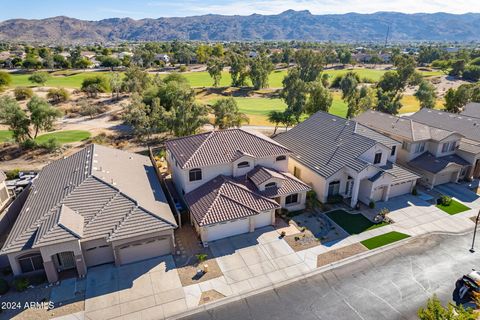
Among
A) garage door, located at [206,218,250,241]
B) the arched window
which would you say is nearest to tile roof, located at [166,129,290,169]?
the arched window

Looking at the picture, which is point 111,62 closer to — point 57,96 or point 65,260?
point 57,96

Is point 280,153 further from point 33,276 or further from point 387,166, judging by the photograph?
point 33,276

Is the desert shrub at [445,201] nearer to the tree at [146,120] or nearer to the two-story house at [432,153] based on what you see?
the two-story house at [432,153]

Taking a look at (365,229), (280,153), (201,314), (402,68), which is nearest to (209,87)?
(402,68)

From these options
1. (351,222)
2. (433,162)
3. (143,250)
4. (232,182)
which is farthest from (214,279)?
(433,162)

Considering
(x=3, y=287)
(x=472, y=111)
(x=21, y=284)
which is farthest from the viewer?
(x=472, y=111)

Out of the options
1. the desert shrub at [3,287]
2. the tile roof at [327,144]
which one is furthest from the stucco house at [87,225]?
the tile roof at [327,144]
